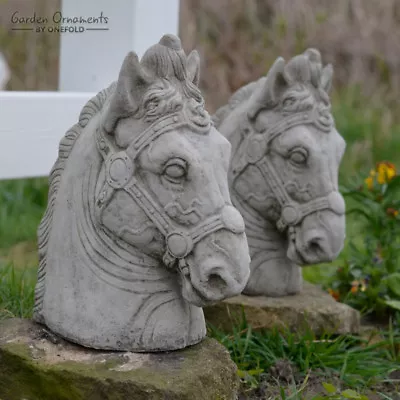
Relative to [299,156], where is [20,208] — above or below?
below

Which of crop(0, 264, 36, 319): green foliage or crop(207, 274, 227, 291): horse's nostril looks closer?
crop(207, 274, 227, 291): horse's nostril

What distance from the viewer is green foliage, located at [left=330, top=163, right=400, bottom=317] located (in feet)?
14.0

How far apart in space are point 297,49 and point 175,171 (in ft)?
22.4

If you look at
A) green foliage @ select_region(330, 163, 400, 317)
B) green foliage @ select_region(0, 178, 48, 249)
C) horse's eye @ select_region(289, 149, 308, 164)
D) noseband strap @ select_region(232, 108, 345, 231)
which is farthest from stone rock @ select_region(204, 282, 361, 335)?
green foliage @ select_region(0, 178, 48, 249)

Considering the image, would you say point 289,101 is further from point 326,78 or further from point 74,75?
point 74,75

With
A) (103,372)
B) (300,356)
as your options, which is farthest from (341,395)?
(103,372)

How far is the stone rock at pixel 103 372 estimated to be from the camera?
255cm

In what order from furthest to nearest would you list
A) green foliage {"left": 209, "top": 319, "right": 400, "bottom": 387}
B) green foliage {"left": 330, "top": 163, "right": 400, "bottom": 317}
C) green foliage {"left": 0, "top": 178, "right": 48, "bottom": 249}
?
green foliage {"left": 0, "top": 178, "right": 48, "bottom": 249}
green foliage {"left": 330, "top": 163, "right": 400, "bottom": 317}
green foliage {"left": 209, "top": 319, "right": 400, "bottom": 387}

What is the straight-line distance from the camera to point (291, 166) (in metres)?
3.53

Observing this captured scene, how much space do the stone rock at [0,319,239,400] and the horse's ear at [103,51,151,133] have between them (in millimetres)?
754

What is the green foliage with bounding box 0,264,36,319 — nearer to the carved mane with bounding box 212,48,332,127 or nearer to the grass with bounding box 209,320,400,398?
the grass with bounding box 209,320,400,398

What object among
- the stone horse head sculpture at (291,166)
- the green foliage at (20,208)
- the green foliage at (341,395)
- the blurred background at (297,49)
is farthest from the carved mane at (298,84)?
the blurred background at (297,49)

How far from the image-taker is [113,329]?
108 inches

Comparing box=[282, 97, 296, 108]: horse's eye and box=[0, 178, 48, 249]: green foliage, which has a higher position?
box=[282, 97, 296, 108]: horse's eye
